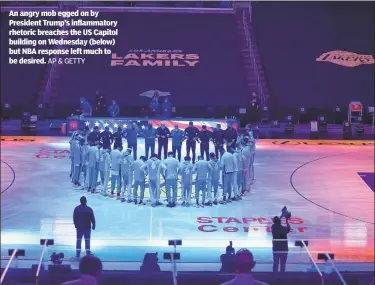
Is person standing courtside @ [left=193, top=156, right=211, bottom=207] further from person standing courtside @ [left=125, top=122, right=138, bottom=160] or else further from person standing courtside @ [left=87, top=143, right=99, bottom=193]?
person standing courtside @ [left=125, top=122, right=138, bottom=160]

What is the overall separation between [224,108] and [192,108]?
4.31 ft

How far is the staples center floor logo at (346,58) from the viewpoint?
31281mm

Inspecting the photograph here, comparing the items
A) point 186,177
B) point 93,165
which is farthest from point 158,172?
point 93,165

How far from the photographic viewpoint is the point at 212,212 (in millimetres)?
15984

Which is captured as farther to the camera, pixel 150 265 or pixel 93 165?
pixel 93 165

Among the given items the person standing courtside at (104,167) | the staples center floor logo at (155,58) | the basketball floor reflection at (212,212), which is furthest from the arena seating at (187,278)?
the staples center floor logo at (155,58)

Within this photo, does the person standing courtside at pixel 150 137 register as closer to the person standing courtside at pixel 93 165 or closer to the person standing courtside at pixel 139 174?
the person standing courtside at pixel 93 165

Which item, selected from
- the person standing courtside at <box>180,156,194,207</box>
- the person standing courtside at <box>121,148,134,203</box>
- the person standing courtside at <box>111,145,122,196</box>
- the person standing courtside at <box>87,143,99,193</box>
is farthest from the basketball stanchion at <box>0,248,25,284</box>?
the person standing courtside at <box>87,143,99,193</box>

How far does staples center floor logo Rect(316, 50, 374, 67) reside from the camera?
31281 mm

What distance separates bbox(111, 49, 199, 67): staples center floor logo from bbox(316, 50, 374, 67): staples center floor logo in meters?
5.63

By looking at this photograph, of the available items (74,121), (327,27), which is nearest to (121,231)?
(74,121)

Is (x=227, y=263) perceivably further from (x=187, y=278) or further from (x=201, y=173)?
(x=201, y=173)

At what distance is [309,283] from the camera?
7023mm

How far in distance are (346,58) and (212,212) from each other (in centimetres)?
1749
